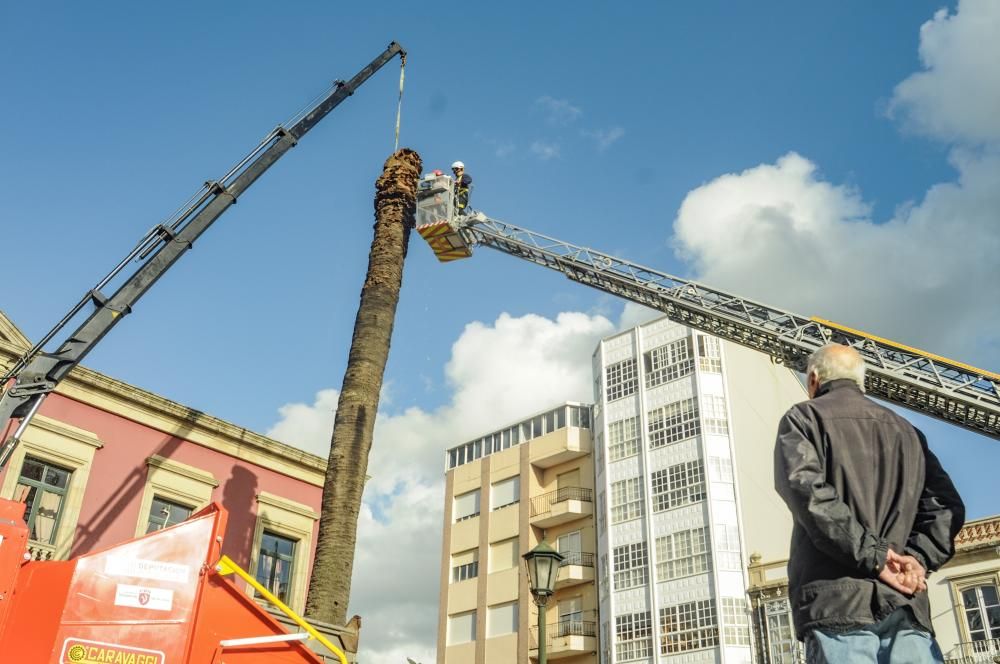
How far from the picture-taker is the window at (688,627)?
36406 mm

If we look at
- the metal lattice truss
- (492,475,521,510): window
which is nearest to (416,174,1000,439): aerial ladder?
the metal lattice truss

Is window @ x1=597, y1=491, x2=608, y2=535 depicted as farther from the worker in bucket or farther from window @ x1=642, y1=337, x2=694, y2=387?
the worker in bucket

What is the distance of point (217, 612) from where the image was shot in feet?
23.4

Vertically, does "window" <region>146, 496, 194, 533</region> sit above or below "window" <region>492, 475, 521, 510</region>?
below

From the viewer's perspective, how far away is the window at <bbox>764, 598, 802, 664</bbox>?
1335 inches

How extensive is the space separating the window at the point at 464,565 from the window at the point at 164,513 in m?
30.2

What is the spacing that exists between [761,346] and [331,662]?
15275mm

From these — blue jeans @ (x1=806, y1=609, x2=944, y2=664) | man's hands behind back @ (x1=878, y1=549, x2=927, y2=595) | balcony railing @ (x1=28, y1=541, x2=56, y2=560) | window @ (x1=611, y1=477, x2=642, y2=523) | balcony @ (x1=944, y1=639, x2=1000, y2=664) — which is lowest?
blue jeans @ (x1=806, y1=609, x2=944, y2=664)

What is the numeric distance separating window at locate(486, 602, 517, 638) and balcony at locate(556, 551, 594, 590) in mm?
3233

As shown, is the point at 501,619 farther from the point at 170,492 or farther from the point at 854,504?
the point at 854,504

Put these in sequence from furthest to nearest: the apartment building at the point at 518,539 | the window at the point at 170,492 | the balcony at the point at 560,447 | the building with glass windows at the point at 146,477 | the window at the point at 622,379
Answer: the balcony at the point at 560,447
the window at the point at 622,379
the apartment building at the point at 518,539
the window at the point at 170,492
the building with glass windows at the point at 146,477

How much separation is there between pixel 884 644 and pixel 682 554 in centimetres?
3699

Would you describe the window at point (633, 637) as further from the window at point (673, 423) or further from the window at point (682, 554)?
the window at point (673, 423)

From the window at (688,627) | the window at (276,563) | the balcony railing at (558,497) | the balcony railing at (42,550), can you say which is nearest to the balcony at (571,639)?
the window at (688,627)
